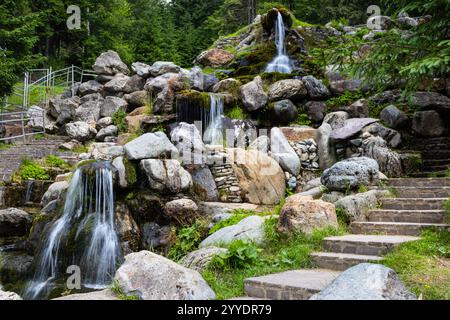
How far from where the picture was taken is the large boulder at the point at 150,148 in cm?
997

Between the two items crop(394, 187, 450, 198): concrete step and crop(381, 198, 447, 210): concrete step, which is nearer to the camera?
crop(381, 198, 447, 210): concrete step

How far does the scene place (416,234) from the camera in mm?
6156

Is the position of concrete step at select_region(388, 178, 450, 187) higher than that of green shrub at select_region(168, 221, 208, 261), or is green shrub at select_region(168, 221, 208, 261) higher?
concrete step at select_region(388, 178, 450, 187)

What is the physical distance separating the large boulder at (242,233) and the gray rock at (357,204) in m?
1.34

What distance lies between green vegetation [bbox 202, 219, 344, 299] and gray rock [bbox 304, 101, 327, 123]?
29.0 ft

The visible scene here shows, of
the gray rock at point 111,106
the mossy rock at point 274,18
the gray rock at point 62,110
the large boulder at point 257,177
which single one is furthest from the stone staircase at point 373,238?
the mossy rock at point 274,18

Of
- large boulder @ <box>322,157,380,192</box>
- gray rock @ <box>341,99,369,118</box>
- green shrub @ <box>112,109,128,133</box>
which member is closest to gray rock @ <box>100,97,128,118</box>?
green shrub @ <box>112,109,128,133</box>

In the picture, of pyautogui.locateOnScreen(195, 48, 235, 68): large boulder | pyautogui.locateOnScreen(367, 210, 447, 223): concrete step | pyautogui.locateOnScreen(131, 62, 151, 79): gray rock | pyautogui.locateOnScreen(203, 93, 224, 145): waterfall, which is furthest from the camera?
pyautogui.locateOnScreen(195, 48, 235, 68): large boulder

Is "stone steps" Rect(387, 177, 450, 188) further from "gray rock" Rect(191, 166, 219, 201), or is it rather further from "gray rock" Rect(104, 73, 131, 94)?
"gray rock" Rect(104, 73, 131, 94)

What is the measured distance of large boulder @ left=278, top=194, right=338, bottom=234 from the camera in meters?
6.34

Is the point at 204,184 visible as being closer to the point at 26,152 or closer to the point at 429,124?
the point at 429,124

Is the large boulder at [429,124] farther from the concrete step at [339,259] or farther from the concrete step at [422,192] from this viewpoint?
the concrete step at [339,259]

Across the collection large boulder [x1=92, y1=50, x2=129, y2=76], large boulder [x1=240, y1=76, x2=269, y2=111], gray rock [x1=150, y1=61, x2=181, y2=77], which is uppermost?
large boulder [x1=92, y1=50, x2=129, y2=76]

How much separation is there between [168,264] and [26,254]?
20.7 ft
